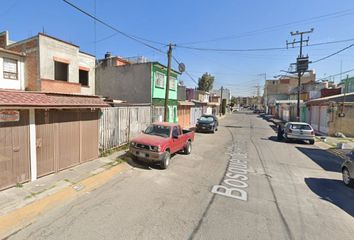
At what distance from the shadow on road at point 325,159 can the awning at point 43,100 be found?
1114 centimetres

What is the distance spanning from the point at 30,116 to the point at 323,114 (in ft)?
87.3

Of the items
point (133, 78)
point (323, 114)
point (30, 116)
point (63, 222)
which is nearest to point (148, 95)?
point (133, 78)

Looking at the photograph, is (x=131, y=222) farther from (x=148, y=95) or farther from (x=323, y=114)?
(x=323, y=114)

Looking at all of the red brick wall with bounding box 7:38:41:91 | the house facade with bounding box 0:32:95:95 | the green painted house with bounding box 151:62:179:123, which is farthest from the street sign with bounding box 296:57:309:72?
the red brick wall with bounding box 7:38:41:91

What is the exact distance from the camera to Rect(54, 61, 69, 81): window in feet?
50.9

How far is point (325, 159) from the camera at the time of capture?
1157 centimetres

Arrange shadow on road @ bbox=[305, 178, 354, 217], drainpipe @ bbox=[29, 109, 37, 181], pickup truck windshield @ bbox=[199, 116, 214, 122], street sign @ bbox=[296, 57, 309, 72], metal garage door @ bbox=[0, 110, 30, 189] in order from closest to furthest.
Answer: metal garage door @ bbox=[0, 110, 30, 189] < shadow on road @ bbox=[305, 178, 354, 217] < drainpipe @ bbox=[29, 109, 37, 181] < pickup truck windshield @ bbox=[199, 116, 214, 122] < street sign @ bbox=[296, 57, 309, 72]

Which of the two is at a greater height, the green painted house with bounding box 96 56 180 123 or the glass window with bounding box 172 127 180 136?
the green painted house with bounding box 96 56 180 123

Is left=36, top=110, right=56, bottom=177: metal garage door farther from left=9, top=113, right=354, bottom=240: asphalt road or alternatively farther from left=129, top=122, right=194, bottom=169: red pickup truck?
left=129, top=122, right=194, bottom=169: red pickup truck

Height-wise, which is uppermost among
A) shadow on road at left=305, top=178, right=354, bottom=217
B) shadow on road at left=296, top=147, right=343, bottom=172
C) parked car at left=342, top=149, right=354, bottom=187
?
parked car at left=342, top=149, right=354, bottom=187

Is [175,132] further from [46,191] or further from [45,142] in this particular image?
[46,191]

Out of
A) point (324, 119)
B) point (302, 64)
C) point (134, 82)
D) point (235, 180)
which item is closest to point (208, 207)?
point (235, 180)

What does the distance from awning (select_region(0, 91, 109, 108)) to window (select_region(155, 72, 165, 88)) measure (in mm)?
9350

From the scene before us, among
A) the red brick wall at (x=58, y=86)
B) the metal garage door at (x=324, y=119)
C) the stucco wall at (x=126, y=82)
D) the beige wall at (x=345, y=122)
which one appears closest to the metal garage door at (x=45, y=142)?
the red brick wall at (x=58, y=86)
